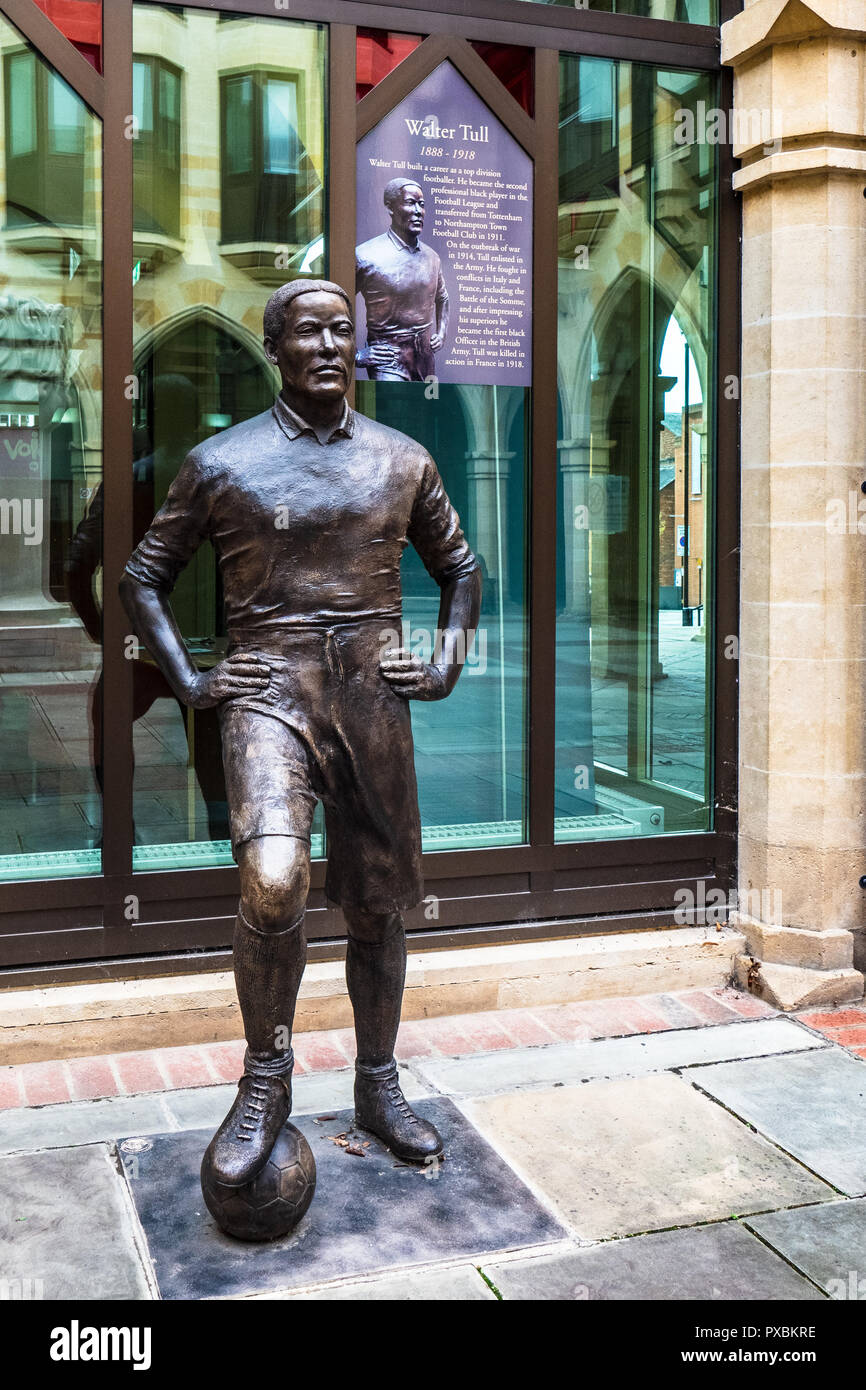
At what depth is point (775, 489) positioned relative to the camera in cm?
561

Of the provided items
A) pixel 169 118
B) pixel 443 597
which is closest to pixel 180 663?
pixel 443 597

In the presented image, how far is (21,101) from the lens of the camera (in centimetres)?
497

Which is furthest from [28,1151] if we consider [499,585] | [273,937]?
[499,585]

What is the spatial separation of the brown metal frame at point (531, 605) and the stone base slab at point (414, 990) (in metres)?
0.09

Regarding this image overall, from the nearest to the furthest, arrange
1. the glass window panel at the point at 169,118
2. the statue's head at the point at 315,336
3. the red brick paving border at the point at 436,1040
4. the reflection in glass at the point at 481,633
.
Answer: the statue's head at the point at 315,336 < the red brick paving border at the point at 436,1040 < the glass window panel at the point at 169,118 < the reflection in glass at the point at 481,633

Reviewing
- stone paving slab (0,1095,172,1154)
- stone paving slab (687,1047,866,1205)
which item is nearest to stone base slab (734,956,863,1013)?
stone paving slab (687,1047,866,1205)

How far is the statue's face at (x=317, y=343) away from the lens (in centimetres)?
368

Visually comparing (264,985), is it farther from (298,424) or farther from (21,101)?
(21,101)

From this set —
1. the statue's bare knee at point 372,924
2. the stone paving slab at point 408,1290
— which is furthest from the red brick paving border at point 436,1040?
the stone paving slab at point 408,1290

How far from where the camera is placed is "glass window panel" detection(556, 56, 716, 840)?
229 inches

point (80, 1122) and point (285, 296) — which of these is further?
point (80, 1122)

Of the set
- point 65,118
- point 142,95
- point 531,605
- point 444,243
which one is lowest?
point 531,605

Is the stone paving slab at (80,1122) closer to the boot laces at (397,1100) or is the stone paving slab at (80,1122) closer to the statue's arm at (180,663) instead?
the boot laces at (397,1100)

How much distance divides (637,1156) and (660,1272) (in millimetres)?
689
